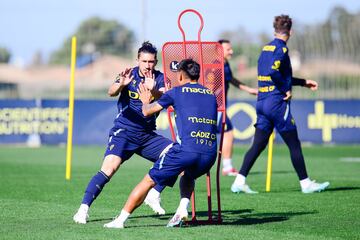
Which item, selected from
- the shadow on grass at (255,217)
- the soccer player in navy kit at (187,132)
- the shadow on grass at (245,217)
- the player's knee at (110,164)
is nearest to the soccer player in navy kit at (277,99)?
the shadow on grass at (245,217)

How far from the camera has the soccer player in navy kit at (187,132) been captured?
8.66 m

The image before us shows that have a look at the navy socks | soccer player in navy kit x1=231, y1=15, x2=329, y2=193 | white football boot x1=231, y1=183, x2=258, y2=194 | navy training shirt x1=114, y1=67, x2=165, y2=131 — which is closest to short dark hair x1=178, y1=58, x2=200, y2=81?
navy training shirt x1=114, y1=67, x2=165, y2=131

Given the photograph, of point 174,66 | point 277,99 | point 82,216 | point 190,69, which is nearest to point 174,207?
point 82,216

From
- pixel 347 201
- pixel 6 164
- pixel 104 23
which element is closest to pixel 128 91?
pixel 347 201

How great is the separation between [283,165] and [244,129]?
7.44 m

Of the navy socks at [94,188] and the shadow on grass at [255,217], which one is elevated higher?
the navy socks at [94,188]

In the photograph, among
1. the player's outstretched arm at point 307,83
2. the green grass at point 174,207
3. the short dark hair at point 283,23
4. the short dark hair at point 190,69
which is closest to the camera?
the green grass at point 174,207

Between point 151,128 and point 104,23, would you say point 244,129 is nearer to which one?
point 151,128

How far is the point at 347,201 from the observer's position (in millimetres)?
11500

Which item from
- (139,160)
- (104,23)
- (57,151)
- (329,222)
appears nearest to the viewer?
(329,222)

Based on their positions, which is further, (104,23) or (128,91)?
(104,23)

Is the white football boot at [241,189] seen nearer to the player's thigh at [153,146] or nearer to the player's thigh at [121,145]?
the player's thigh at [153,146]

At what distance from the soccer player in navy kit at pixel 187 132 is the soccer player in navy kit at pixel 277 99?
364 centimetres

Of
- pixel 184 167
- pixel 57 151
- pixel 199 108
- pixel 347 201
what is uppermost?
pixel 199 108
